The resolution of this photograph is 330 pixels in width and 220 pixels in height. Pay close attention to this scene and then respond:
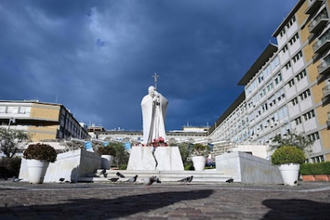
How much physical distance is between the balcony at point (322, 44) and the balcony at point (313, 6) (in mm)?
4999

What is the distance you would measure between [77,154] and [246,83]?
57715 mm

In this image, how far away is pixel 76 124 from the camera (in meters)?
84.2

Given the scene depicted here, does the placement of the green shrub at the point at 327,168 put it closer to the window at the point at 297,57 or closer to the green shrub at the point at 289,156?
the green shrub at the point at 289,156

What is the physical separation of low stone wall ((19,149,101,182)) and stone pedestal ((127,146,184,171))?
104 inches

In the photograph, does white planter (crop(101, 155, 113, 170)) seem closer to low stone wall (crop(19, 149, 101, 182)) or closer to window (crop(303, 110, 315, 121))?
low stone wall (crop(19, 149, 101, 182))

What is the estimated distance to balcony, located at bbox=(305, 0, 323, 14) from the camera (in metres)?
37.3

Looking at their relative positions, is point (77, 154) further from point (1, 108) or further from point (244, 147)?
point (1, 108)

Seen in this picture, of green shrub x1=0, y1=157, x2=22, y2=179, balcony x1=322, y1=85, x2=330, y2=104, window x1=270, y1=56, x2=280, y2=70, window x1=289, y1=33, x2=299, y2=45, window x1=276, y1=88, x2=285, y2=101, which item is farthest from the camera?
window x1=270, y1=56, x2=280, y2=70

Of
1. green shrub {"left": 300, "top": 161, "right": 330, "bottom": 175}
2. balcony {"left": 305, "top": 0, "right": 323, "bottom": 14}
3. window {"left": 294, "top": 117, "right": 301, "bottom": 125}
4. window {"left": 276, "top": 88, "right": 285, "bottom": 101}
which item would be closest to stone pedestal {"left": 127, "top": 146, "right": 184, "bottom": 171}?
green shrub {"left": 300, "top": 161, "right": 330, "bottom": 175}

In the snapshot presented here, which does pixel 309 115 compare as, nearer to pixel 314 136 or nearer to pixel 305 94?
pixel 314 136

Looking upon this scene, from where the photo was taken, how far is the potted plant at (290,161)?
12.3m

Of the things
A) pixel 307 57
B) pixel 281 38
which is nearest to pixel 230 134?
pixel 281 38

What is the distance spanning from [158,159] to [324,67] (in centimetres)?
3029

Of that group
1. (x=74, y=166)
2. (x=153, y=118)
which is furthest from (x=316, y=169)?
(x=74, y=166)
